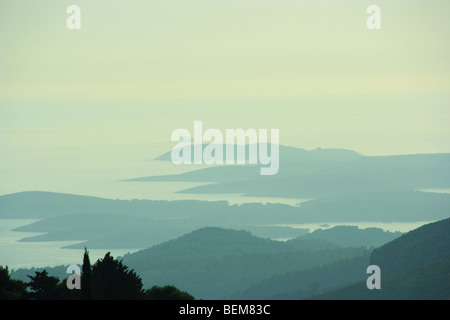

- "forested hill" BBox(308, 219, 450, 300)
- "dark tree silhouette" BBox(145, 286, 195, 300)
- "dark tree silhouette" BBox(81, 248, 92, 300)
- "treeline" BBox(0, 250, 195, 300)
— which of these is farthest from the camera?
"forested hill" BBox(308, 219, 450, 300)

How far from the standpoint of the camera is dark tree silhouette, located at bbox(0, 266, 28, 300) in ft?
192

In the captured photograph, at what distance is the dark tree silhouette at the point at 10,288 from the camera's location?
58500mm

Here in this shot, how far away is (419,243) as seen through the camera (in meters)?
181

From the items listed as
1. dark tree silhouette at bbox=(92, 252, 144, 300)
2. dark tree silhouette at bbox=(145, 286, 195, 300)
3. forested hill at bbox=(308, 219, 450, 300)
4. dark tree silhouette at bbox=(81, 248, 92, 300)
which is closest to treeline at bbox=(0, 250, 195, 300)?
dark tree silhouette at bbox=(92, 252, 144, 300)

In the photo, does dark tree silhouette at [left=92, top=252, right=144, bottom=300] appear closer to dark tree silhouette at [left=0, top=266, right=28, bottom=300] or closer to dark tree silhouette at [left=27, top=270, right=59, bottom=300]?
dark tree silhouette at [left=27, top=270, right=59, bottom=300]

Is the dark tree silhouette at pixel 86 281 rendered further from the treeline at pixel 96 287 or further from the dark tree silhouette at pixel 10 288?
the dark tree silhouette at pixel 10 288

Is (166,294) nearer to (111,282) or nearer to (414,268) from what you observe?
(111,282)

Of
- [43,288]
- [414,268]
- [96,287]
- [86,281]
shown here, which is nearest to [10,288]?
[43,288]

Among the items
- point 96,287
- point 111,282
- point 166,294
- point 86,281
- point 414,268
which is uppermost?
point 414,268

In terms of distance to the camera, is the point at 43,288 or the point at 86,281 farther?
the point at 43,288

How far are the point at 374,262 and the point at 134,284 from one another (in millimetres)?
137789

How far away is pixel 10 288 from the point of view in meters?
61.1
